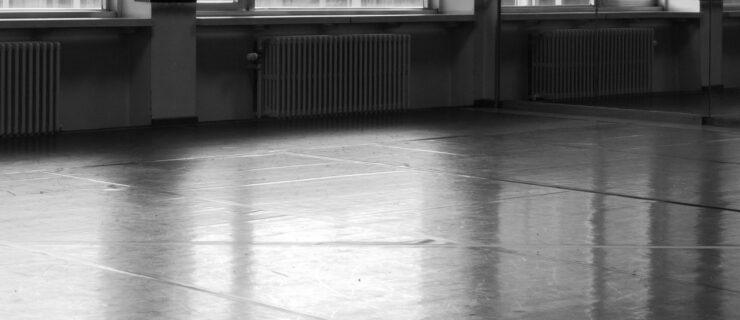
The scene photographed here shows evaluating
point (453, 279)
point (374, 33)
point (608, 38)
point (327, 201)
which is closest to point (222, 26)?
point (374, 33)

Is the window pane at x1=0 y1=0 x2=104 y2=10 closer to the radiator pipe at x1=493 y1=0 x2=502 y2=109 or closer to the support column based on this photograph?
the support column

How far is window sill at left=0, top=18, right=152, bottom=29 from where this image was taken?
10250mm

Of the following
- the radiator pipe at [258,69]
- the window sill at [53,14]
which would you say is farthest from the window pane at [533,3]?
the window sill at [53,14]

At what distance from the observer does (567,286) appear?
16.6ft

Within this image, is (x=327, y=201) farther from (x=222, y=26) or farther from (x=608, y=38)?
(x=608, y=38)

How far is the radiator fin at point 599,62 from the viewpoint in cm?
1258

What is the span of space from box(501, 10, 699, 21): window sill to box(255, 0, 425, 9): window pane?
950 mm

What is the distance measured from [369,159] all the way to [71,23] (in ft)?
9.43

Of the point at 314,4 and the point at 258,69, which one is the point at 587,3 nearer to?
the point at 314,4

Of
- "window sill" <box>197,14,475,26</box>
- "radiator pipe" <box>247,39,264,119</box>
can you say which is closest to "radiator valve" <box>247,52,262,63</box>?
"radiator pipe" <box>247,39,264,119</box>

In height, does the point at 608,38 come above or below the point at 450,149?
above

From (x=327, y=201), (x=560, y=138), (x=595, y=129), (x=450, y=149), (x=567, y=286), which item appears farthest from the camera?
(x=595, y=129)

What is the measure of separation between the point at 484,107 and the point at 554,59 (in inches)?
32.6

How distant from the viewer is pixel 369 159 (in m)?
9.12
